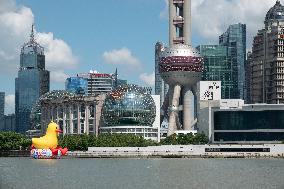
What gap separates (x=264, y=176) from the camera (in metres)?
115

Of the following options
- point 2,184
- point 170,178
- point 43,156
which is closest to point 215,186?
point 170,178

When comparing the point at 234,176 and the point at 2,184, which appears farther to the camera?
the point at 234,176

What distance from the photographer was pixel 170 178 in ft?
366

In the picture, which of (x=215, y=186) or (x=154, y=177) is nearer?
(x=215, y=186)

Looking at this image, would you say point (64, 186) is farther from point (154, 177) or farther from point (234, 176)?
point (234, 176)

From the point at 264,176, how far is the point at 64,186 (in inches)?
1422

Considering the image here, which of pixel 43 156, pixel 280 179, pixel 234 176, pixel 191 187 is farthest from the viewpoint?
pixel 43 156

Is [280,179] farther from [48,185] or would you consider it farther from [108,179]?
[48,185]

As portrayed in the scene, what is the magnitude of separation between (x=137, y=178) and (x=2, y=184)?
23085 millimetres

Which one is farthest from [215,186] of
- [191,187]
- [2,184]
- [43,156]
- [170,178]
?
[43,156]

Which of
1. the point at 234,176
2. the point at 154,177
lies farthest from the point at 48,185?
the point at 234,176

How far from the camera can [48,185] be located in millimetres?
97875

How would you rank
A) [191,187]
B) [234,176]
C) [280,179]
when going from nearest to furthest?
[191,187]
[280,179]
[234,176]

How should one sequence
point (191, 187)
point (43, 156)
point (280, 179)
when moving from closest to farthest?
1. point (191, 187)
2. point (280, 179)
3. point (43, 156)
